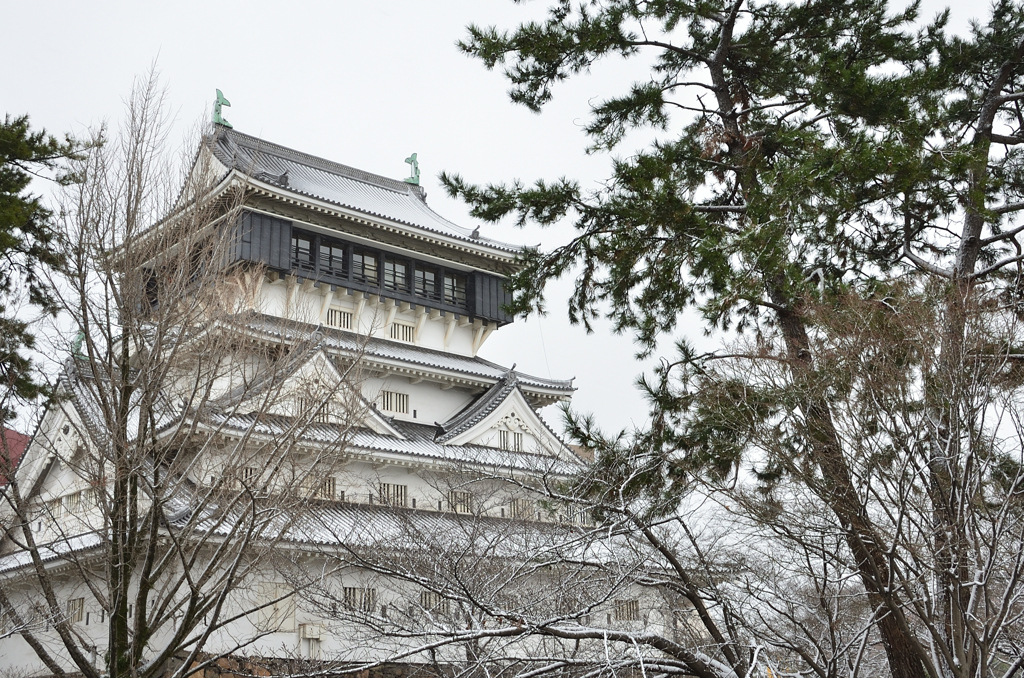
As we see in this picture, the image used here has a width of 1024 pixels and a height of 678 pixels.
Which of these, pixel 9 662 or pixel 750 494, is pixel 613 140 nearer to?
pixel 750 494

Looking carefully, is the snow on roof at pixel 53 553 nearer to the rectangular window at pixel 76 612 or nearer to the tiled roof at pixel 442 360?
the rectangular window at pixel 76 612

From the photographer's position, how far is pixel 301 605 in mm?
16453

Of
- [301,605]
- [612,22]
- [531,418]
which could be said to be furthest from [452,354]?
[612,22]

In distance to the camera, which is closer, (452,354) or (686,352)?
(686,352)

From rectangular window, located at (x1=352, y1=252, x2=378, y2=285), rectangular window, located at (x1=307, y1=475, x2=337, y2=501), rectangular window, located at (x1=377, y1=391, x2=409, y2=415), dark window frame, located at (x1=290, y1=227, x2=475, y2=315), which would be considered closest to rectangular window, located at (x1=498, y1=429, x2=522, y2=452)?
rectangular window, located at (x1=377, y1=391, x2=409, y2=415)

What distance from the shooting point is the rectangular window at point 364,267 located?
23.0 metres

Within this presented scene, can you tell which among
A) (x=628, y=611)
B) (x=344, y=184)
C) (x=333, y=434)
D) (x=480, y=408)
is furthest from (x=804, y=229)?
(x=344, y=184)

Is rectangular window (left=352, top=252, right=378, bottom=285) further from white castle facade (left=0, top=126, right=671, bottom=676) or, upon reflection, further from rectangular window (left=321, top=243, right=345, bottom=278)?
rectangular window (left=321, top=243, right=345, bottom=278)

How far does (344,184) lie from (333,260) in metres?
4.96

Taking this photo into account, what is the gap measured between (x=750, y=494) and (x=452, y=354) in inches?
647

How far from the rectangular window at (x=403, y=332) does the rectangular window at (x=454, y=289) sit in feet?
4.24

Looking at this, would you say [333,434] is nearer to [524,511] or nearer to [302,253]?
[524,511]

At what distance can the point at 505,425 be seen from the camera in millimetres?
21969

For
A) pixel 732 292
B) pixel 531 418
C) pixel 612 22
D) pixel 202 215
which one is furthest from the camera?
pixel 531 418
